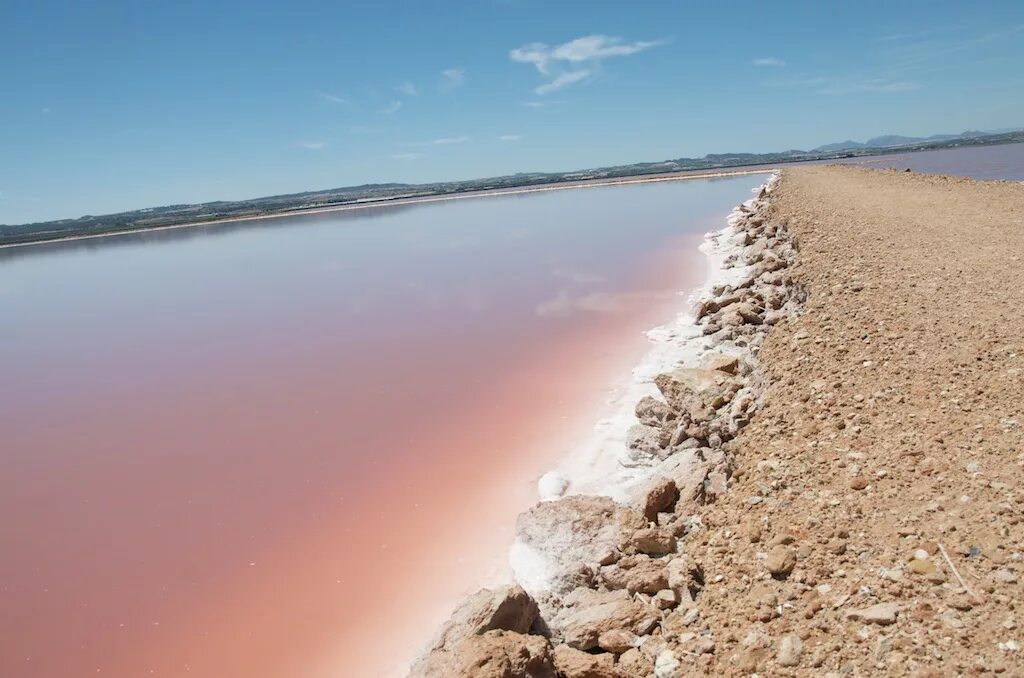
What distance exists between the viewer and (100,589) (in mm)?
5129

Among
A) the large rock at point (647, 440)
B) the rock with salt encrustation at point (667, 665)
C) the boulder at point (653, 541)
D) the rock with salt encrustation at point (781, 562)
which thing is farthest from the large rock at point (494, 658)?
the large rock at point (647, 440)

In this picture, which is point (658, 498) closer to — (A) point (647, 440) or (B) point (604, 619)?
(B) point (604, 619)

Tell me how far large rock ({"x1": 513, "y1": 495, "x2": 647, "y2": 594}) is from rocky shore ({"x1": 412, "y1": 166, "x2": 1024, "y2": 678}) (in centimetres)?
2

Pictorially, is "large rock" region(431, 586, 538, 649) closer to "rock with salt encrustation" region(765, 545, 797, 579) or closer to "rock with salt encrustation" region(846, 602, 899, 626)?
"rock with salt encrustation" region(765, 545, 797, 579)

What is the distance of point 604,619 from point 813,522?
1.26 meters

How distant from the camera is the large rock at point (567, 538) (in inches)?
160

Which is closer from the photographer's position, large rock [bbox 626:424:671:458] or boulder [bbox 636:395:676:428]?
large rock [bbox 626:424:671:458]

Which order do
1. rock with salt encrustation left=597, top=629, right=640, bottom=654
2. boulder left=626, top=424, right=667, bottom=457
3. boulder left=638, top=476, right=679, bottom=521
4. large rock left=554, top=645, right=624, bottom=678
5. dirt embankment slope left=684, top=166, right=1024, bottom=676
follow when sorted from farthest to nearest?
1. boulder left=626, top=424, right=667, bottom=457
2. boulder left=638, top=476, right=679, bottom=521
3. rock with salt encrustation left=597, top=629, right=640, bottom=654
4. large rock left=554, top=645, right=624, bottom=678
5. dirt embankment slope left=684, top=166, right=1024, bottom=676

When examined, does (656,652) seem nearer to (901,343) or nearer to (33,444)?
(901,343)

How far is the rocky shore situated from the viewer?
8.70ft

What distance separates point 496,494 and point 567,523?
4.35ft

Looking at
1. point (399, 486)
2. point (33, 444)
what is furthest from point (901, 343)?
point (33, 444)

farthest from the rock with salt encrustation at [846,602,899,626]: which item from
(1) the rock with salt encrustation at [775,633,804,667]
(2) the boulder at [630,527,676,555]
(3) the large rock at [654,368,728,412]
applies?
(3) the large rock at [654,368,728,412]

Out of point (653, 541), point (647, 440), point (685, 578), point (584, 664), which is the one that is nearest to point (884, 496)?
point (685, 578)
